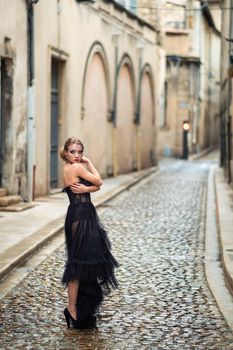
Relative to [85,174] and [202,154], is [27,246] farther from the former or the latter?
[202,154]

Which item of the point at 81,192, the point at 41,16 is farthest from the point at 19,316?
the point at 41,16

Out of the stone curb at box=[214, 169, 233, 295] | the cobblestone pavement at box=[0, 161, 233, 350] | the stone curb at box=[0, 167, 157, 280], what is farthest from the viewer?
the stone curb at box=[0, 167, 157, 280]

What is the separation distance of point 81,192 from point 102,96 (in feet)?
→ 58.0

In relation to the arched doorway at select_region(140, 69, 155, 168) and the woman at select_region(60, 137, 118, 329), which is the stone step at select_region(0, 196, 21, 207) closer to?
the woman at select_region(60, 137, 118, 329)

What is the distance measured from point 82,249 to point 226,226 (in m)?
6.28

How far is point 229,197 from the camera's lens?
17.4 m

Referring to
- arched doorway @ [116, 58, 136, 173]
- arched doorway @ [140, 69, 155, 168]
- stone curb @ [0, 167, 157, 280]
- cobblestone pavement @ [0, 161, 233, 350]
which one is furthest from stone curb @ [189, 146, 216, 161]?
cobblestone pavement @ [0, 161, 233, 350]

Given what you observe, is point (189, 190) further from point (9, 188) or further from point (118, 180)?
point (9, 188)

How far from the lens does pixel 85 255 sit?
6.07 m

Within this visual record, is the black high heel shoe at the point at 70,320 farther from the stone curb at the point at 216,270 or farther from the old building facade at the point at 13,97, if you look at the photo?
the old building facade at the point at 13,97

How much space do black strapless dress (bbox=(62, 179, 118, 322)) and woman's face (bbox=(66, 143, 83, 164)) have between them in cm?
20

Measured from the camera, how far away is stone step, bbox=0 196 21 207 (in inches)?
549

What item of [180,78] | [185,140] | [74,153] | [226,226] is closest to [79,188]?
[74,153]

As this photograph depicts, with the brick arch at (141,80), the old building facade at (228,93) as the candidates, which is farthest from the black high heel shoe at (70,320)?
the brick arch at (141,80)
